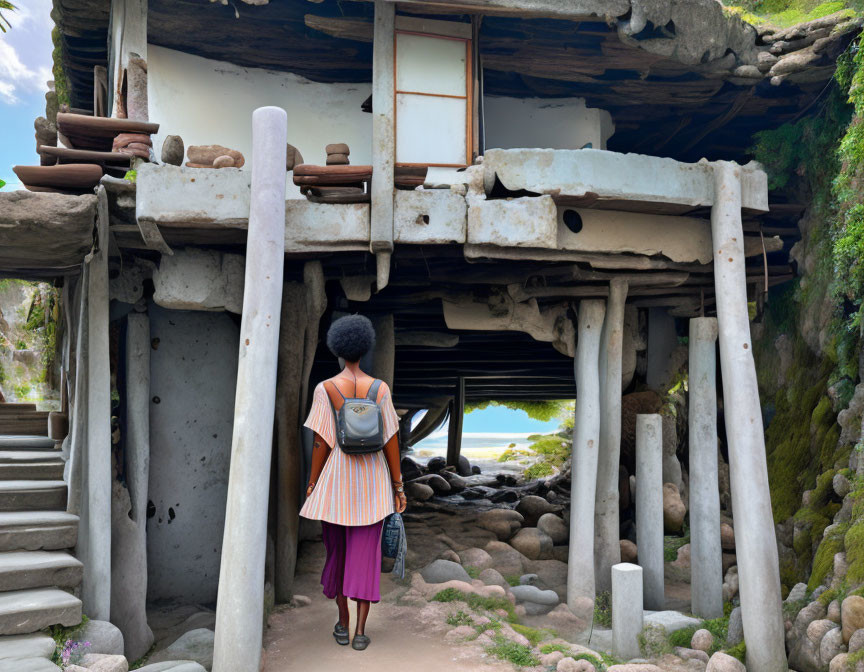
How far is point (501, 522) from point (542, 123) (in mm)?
5086

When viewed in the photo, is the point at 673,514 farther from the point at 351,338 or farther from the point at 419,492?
the point at 351,338

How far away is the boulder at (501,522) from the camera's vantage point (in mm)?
9977

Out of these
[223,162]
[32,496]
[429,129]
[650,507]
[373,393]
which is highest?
[429,129]

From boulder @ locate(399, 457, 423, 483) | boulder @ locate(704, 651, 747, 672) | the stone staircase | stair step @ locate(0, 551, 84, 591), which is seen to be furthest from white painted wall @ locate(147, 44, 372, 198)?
boulder @ locate(399, 457, 423, 483)

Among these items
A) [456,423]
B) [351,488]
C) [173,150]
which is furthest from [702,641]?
[456,423]

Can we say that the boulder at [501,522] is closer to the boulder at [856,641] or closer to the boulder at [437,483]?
the boulder at [437,483]

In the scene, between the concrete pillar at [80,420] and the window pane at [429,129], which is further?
the window pane at [429,129]

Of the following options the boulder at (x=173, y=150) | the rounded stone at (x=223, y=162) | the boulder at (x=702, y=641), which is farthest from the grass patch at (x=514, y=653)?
the boulder at (x=173, y=150)

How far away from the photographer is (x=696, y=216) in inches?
293

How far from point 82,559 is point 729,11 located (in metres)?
7.50

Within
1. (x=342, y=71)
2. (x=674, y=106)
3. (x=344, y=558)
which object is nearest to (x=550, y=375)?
(x=674, y=106)

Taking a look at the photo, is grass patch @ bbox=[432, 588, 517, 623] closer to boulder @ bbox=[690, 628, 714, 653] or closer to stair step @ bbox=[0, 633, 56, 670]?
boulder @ bbox=[690, 628, 714, 653]

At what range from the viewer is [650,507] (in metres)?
7.88

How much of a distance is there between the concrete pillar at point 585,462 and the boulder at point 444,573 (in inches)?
41.3
